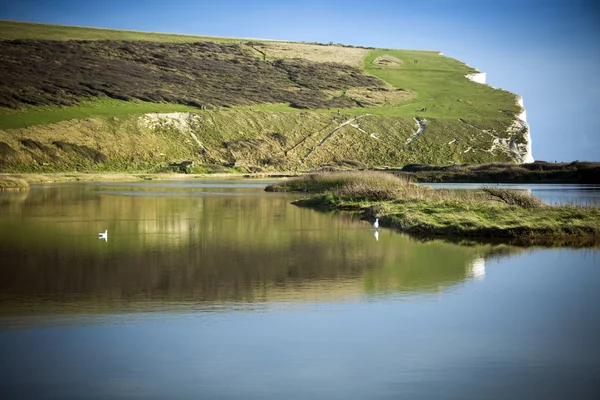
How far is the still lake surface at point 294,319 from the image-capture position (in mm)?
9641

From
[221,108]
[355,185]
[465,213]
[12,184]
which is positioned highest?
[221,108]

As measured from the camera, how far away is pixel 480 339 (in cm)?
1187

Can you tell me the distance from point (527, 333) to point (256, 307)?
488 cm

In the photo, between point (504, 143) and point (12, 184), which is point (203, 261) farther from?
point (504, 143)

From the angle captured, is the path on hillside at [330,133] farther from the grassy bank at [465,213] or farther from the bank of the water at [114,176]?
the grassy bank at [465,213]

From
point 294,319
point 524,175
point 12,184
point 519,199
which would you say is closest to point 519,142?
point 524,175

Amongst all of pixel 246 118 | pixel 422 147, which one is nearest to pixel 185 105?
pixel 246 118

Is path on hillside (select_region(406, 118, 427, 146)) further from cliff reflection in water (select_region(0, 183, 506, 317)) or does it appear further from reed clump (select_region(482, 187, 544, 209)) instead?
cliff reflection in water (select_region(0, 183, 506, 317))

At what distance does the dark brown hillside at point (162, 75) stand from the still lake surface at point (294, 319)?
90.4 m

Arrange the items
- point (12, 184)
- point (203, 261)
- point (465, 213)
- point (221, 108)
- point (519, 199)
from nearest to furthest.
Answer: point (203, 261) → point (465, 213) → point (519, 199) → point (12, 184) → point (221, 108)

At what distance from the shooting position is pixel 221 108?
385 feet

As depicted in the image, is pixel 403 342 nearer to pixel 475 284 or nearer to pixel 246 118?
pixel 475 284

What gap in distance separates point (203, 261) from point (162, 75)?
116531mm

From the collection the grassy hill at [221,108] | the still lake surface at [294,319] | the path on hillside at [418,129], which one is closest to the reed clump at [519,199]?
the still lake surface at [294,319]
